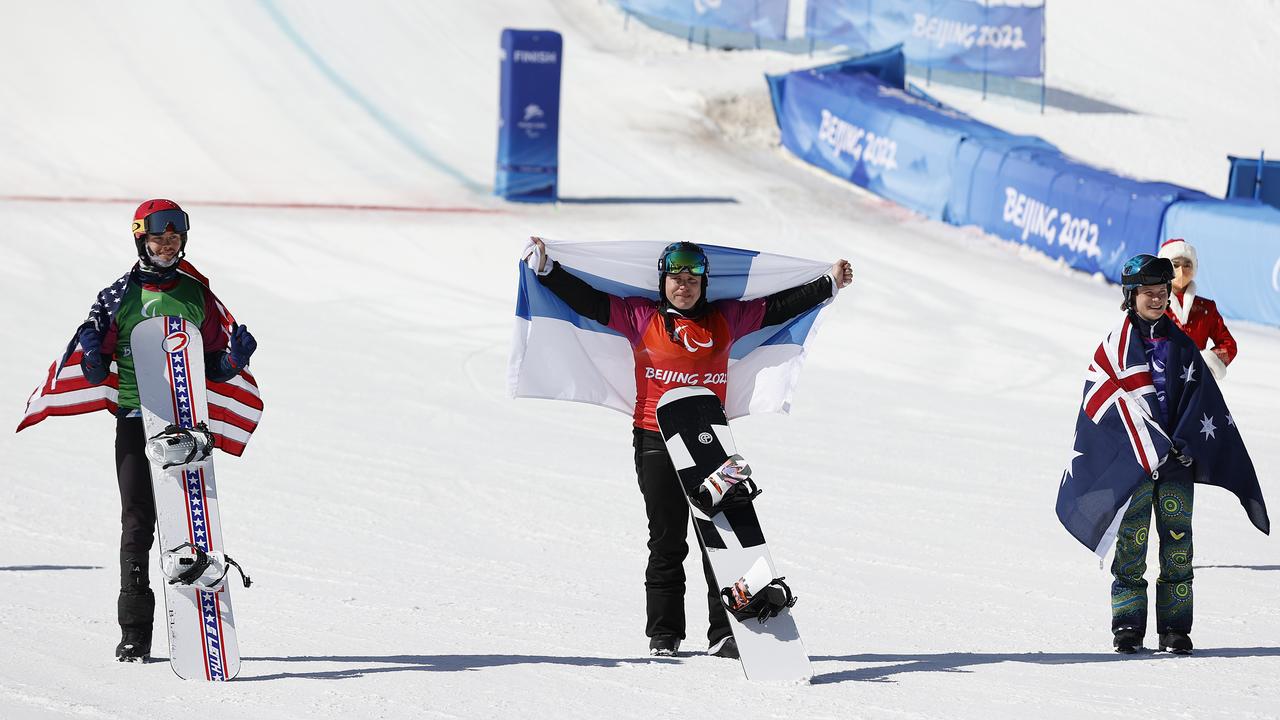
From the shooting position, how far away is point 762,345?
682cm

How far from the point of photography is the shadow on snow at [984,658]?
611cm

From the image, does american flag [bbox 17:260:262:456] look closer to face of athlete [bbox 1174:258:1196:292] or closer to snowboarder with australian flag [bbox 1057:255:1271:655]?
snowboarder with australian flag [bbox 1057:255:1271:655]

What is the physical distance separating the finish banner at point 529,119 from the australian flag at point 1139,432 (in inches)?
568

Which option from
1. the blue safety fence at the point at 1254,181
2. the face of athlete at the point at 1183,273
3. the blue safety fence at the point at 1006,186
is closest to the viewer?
the face of athlete at the point at 1183,273

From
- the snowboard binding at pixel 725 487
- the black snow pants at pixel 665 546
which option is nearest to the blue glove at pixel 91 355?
the black snow pants at pixel 665 546

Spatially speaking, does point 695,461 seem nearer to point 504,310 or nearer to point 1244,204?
point 504,310

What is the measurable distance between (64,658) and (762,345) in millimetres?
3115

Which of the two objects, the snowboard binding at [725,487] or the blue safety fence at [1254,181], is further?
the blue safety fence at [1254,181]

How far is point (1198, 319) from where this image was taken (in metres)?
8.00

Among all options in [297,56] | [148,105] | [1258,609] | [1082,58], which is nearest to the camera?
[1258,609]

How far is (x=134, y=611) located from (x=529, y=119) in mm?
15097

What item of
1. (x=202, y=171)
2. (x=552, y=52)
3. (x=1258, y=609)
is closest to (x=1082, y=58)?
(x=552, y=52)

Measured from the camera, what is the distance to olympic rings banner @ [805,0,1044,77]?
24562mm

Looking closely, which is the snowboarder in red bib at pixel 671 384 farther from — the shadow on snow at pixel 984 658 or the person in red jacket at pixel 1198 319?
the person in red jacket at pixel 1198 319
